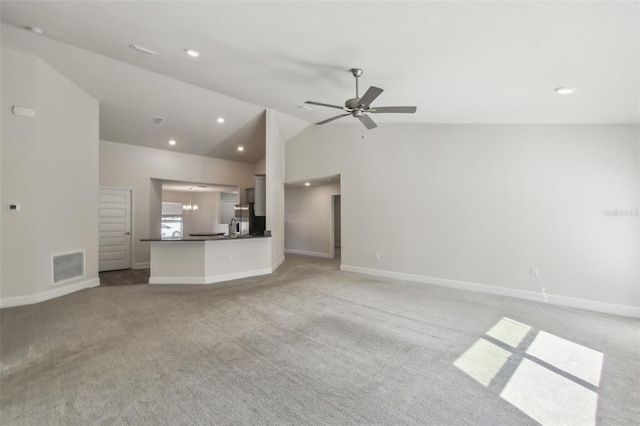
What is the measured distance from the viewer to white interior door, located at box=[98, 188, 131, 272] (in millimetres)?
6610

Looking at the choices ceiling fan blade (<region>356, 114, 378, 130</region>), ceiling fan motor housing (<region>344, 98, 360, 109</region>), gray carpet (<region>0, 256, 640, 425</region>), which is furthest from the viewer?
ceiling fan blade (<region>356, 114, 378, 130</region>)

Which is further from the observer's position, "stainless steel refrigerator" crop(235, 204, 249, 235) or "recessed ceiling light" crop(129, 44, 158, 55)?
"stainless steel refrigerator" crop(235, 204, 249, 235)

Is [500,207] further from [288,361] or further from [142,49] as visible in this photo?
[142,49]

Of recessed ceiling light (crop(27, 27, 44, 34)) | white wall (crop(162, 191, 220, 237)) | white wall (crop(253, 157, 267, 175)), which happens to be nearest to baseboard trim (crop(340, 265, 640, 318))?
white wall (crop(253, 157, 267, 175))

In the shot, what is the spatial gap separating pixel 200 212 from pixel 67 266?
7.63 meters

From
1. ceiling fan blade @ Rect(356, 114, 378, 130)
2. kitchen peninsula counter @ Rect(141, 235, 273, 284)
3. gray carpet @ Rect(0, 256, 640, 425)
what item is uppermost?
ceiling fan blade @ Rect(356, 114, 378, 130)

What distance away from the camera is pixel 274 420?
1.72 m

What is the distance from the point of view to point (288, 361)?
7.94ft

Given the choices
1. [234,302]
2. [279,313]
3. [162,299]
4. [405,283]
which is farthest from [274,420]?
[405,283]

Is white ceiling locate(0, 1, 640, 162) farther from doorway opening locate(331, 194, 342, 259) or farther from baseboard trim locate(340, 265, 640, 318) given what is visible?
doorway opening locate(331, 194, 342, 259)

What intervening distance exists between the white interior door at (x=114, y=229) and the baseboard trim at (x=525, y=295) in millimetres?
6006

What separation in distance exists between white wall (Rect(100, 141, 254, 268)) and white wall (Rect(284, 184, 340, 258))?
2.96 m

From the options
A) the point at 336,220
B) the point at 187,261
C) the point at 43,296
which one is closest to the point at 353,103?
the point at 187,261

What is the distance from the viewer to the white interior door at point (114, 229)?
6.61 metres
